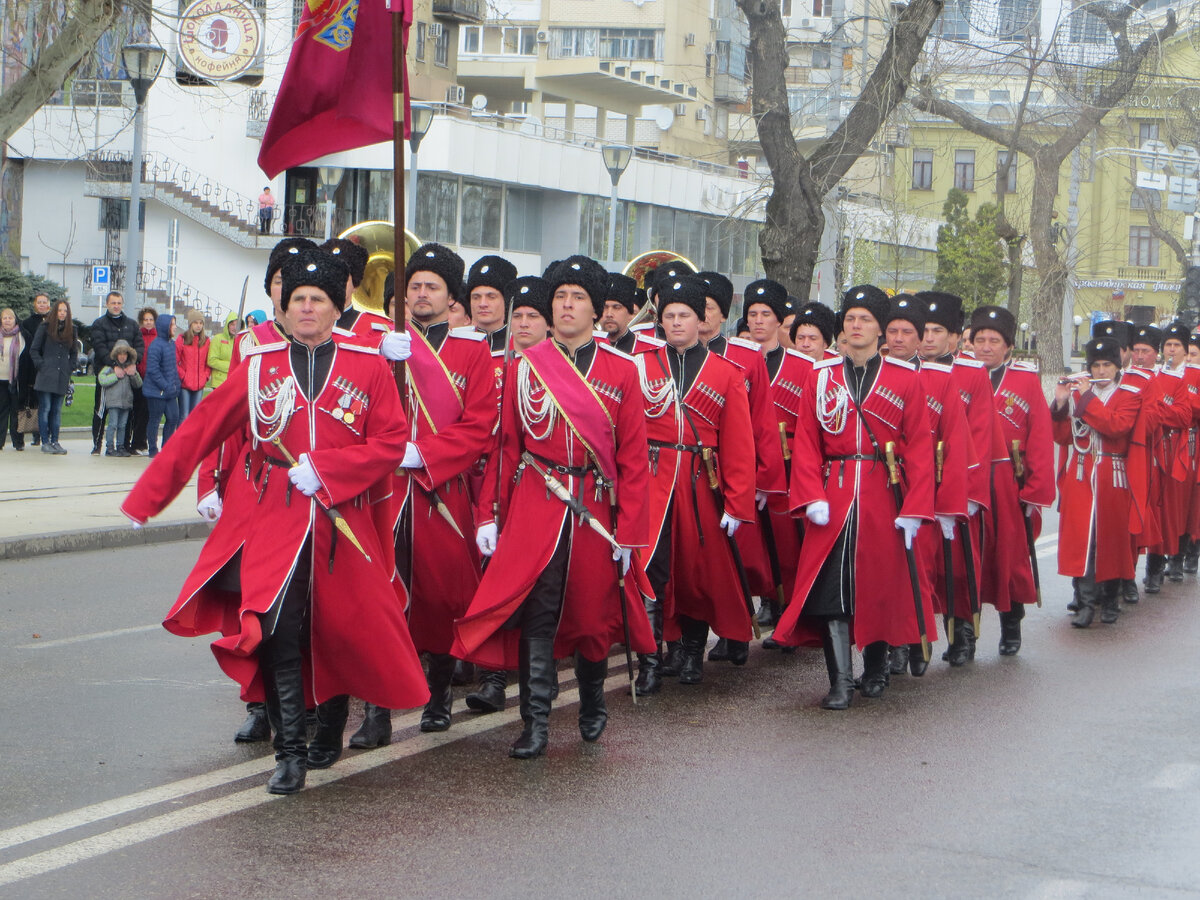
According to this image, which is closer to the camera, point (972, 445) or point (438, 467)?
point (438, 467)

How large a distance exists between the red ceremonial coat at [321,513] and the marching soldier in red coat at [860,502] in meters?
Result: 2.46

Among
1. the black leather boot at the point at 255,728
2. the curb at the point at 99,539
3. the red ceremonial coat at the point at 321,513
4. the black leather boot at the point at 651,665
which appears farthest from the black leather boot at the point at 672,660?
the curb at the point at 99,539

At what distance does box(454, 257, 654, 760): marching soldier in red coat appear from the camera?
6785 millimetres

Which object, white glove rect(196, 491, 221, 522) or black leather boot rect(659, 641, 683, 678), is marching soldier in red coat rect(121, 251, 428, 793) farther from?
black leather boot rect(659, 641, 683, 678)

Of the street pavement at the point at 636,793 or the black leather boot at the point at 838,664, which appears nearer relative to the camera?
the street pavement at the point at 636,793

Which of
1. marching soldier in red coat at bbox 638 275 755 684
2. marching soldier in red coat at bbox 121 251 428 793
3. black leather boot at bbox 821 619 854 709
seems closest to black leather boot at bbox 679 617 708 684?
marching soldier in red coat at bbox 638 275 755 684

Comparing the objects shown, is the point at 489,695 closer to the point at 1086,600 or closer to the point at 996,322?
the point at 996,322

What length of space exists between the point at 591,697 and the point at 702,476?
1.78 m

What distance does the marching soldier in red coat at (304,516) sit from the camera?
6012mm

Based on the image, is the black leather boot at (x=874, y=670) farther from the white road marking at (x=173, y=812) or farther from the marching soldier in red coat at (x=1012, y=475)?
the white road marking at (x=173, y=812)

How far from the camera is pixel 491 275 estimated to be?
8352 mm

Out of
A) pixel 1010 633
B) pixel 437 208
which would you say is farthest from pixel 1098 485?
pixel 437 208

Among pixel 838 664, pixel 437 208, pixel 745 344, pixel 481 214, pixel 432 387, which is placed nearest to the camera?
pixel 432 387

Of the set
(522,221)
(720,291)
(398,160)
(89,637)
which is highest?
(522,221)
